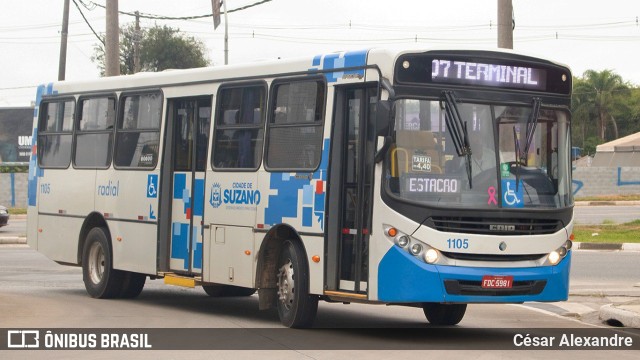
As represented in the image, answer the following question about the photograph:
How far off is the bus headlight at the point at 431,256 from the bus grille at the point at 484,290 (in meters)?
0.24

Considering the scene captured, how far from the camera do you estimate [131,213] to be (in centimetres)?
1738

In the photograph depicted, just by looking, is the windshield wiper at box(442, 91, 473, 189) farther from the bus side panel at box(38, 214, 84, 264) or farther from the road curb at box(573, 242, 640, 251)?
the road curb at box(573, 242, 640, 251)

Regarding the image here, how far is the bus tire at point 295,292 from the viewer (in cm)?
1350

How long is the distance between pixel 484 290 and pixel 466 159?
1.33 metres

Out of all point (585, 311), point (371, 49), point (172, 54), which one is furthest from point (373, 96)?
point (172, 54)

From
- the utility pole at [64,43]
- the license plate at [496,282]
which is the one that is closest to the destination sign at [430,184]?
the license plate at [496,282]

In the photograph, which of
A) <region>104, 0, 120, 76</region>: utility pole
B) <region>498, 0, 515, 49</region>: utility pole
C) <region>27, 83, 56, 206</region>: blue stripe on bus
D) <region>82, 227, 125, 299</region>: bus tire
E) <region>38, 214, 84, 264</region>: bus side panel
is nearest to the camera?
<region>82, 227, 125, 299</region>: bus tire

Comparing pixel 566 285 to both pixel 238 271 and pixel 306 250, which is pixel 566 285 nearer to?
pixel 306 250

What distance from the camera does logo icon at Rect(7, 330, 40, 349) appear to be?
12.1 metres

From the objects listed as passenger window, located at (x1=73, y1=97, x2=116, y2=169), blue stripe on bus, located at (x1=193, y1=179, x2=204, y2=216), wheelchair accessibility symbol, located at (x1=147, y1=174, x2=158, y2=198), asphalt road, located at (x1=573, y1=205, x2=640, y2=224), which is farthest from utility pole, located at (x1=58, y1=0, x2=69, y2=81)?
blue stripe on bus, located at (x1=193, y1=179, x2=204, y2=216)

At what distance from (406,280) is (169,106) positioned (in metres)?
5.73

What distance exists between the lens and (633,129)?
93.4 meters

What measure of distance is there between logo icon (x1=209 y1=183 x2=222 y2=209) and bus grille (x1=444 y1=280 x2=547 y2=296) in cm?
410

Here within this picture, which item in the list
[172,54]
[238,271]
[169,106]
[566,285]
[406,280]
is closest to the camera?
[406,280]
